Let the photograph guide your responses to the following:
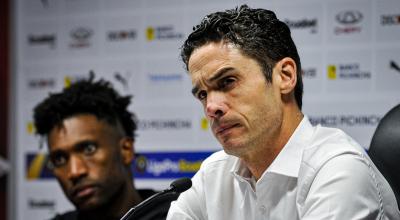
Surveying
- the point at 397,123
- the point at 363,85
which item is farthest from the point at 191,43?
the point at 363,85

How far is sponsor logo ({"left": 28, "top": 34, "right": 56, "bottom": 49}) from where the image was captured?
12.1ft

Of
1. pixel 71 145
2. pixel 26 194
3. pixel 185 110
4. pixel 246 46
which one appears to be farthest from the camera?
pixel 26 194

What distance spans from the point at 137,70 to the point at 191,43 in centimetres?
200

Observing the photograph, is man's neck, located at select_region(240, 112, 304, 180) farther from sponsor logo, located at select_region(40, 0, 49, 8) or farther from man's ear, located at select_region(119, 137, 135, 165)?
sponsor logo, located at select_region(40, 0, 49, 8)

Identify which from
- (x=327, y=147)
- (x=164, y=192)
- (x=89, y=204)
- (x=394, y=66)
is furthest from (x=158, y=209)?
(x=394, y=66)

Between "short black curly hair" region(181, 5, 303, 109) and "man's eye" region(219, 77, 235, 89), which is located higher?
"short black curly hair" region(181, 5, 303, 109)

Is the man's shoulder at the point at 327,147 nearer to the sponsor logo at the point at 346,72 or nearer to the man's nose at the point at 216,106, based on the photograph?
the man's nose at the point at 216,106

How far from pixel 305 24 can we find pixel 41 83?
6.00 feet

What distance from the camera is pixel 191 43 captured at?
1.52m

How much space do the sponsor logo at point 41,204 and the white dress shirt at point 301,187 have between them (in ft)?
7.29

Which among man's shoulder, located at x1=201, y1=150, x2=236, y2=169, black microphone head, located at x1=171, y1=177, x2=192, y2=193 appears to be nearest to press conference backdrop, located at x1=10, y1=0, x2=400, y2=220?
man's shoulder, located at x1=201, y1=150, x2=236, y2=169

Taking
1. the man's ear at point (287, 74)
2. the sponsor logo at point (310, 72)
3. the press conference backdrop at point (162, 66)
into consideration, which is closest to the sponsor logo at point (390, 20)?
the press conference backdrop at point (162, 66)

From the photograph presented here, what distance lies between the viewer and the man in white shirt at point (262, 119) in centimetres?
135

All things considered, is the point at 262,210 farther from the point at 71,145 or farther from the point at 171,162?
the point at 171,162
